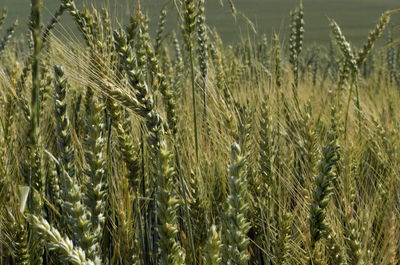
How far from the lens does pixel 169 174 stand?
26.3 inches

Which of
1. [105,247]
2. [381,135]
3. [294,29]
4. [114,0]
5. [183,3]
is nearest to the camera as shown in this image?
[183,3]

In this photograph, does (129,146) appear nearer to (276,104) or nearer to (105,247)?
(105,247)

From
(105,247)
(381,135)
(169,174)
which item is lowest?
(105,247)

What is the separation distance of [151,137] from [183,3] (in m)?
0.41

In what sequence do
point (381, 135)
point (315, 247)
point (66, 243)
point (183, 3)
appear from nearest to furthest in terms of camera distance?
point (66, 243)
point (315, 247)
point (183, 3)
point (381, 135)

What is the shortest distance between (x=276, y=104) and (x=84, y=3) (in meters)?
0.93

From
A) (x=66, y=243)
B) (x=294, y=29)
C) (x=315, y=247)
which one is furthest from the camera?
(x=294, y=29)

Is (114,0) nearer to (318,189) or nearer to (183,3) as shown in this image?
(183,3)

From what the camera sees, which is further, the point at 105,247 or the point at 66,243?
the point at 105,247

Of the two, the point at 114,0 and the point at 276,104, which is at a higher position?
the point at 114,0

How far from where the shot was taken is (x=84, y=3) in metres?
1.16

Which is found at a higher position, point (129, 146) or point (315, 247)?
point (129, 146)

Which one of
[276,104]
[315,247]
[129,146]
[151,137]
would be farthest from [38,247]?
[276,104]

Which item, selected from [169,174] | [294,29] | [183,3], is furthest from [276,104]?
[169,174]
